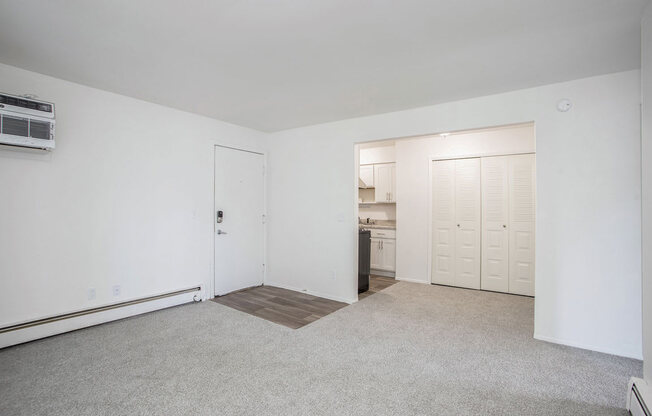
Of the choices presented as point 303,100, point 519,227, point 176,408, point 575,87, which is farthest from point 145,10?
point 519,227

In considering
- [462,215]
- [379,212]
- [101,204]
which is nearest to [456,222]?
[462,215]

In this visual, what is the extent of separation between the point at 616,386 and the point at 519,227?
263 cm

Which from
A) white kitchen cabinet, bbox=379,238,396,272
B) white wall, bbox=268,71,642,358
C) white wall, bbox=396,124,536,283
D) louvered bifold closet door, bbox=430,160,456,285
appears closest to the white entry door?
white kitchen cabinet, bbox=379,238,396,272

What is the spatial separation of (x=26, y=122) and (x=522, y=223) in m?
5.86

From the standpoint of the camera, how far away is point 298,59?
2.56 m

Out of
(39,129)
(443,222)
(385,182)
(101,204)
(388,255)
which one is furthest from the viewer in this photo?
(385,182)

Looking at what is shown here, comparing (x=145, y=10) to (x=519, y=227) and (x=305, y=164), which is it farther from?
(x=519, y=227)

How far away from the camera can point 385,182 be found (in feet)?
19.6

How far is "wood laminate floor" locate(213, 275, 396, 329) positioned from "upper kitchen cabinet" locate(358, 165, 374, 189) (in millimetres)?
2035

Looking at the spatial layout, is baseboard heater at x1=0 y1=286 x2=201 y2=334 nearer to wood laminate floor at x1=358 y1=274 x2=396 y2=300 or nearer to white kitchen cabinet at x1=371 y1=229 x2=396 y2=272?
wood laminate floor at x1=358 y1=274 x2=396 y2=300

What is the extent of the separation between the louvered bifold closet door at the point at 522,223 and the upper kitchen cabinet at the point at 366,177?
7.86ft

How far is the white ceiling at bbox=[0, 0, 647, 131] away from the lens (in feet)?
6.31

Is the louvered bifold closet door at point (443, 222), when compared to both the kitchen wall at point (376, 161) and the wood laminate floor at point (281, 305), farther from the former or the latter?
the wood laminate floor at point (281, 305)

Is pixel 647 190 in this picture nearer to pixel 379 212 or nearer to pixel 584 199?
pixel 584 199
